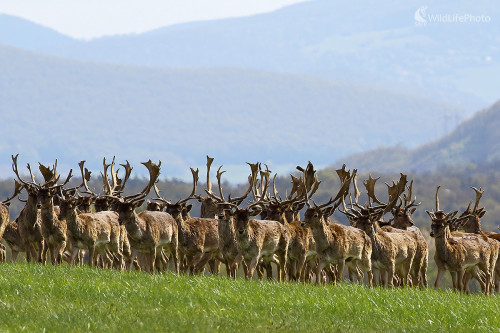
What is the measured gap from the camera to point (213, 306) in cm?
1224

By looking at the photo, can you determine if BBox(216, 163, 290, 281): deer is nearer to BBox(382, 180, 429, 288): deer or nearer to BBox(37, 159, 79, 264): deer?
BBox(382, 180, 429, 288): deer

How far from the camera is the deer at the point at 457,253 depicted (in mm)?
17953

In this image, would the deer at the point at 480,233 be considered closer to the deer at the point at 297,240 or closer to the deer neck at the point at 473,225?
the deer neck at the point at 473,225

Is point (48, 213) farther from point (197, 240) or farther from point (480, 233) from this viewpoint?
point (480, 233)

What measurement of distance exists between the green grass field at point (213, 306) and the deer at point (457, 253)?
9.37ft

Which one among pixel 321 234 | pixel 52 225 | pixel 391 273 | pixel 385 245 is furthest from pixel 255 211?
pixel 52 225

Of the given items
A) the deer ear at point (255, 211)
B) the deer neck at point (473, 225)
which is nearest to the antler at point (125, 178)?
the deer ear at point (255, 211)

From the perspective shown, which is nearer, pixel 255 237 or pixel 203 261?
pixel 255 237

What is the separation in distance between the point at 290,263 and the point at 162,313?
274 inches

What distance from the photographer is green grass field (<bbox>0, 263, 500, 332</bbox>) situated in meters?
11.1

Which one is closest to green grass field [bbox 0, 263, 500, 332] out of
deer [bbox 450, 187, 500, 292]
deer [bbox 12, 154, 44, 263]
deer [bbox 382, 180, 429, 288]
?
deer [bbox 12, 154, 44, 263]

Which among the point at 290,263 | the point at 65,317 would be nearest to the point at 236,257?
the point at 290,263

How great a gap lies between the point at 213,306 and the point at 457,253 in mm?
7106

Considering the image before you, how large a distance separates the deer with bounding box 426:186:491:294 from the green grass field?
2.86 metres
